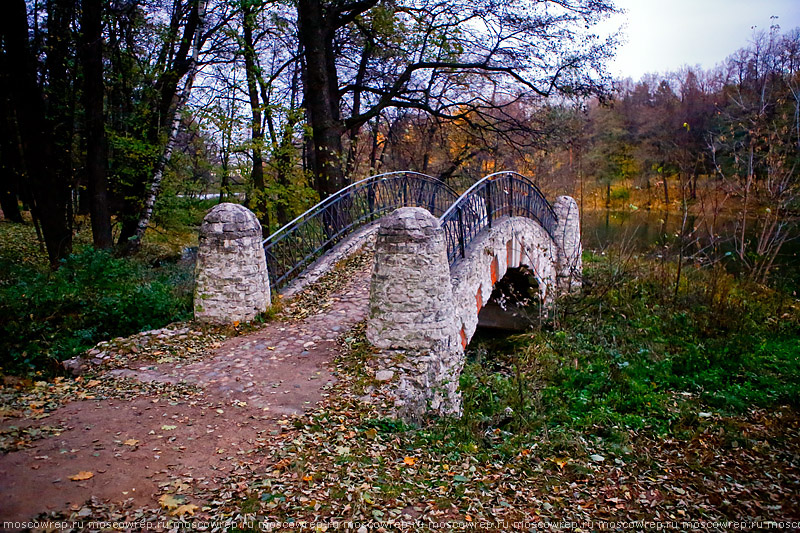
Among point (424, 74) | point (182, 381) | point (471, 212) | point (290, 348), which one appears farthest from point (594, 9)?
point (182, 381)

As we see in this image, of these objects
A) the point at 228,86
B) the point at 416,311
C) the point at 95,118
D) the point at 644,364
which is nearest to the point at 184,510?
the point at 416,311

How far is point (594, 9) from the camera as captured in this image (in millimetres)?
11594

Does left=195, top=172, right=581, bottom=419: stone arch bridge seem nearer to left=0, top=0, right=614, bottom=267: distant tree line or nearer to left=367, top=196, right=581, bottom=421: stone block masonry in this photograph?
left=367, top=196, right=581, bottom=421: stone block masonry

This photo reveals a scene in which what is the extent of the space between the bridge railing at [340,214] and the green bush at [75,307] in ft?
5.50

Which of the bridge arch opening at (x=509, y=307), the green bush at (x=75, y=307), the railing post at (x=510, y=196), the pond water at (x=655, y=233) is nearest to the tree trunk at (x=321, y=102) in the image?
the railing post at (x=510, y=196)

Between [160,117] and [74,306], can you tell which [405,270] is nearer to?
[74,306]

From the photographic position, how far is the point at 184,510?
10.8ft

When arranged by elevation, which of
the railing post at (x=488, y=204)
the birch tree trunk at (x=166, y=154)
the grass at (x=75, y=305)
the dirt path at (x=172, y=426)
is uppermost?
the birch tree trunk at (x=166, y=154)

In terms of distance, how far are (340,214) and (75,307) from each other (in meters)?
5.01

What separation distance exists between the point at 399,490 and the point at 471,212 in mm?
5667

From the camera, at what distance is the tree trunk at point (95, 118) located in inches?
380

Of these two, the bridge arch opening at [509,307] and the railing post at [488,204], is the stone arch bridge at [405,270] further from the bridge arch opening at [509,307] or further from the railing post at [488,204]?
the bridge arch opening at [509,307]

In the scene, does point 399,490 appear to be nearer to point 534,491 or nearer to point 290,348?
point 534,491

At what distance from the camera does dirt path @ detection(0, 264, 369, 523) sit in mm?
3340
